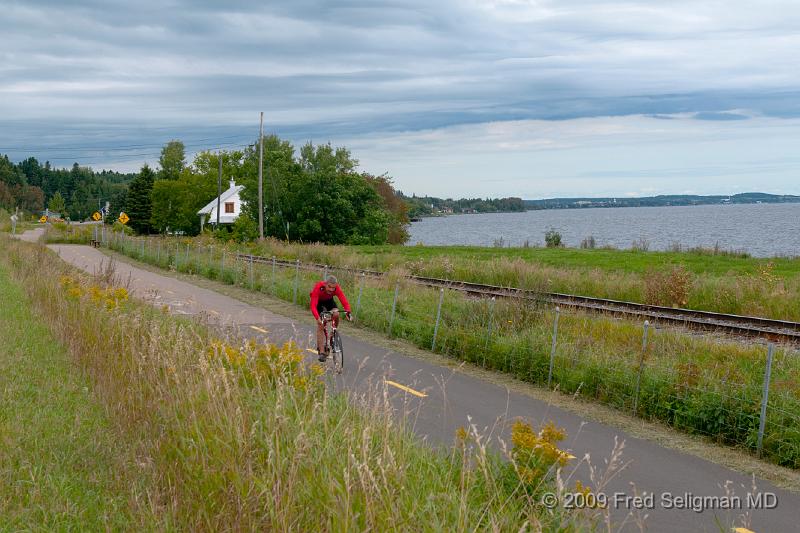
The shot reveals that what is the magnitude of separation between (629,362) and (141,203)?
10590cm

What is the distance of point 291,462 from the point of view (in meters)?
5.41

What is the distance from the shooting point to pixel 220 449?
242 inches

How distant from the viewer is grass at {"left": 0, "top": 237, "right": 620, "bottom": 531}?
16.2 ft

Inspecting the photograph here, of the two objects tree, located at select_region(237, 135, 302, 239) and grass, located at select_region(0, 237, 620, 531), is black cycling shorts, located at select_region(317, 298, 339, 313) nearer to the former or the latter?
grass, located at select_region(0, 237, 620, 531)

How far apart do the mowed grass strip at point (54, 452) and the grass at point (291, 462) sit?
0.48 ft

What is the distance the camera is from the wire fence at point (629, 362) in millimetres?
A: 10094

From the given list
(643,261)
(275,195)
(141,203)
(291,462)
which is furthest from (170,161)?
(291,462)

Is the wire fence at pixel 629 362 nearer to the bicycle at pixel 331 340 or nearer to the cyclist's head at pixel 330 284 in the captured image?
the bicycle at pixel 331 340

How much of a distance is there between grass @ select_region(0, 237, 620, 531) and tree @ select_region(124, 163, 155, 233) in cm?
10634

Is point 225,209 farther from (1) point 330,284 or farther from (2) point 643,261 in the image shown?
(1) point 330,284

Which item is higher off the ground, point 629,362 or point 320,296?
point 320,296

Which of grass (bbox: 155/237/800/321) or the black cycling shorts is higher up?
the black cycling shorts

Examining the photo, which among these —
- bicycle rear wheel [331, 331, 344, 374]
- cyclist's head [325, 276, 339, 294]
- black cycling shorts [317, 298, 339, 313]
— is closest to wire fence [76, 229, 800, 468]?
bicycle rear wheel [331, 331, 344, 374]

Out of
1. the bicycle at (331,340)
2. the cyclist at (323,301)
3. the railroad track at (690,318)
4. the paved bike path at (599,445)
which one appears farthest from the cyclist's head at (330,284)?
the railroad track at (690,318)
